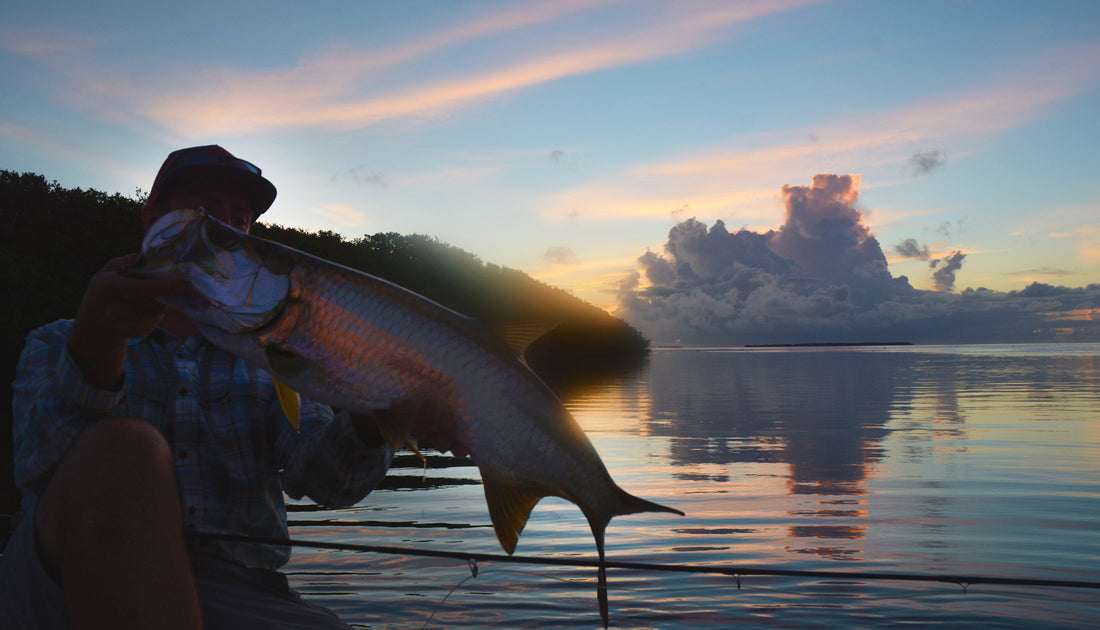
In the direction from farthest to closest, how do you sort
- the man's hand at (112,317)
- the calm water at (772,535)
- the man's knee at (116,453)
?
the calm water at (772,535)
the man's hand at (112,317)
the man's knee at (116,453)

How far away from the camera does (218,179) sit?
404 cm

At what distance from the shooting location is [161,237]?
2783 millimetres

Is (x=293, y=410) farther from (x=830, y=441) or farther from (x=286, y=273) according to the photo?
(x=830, y=441)

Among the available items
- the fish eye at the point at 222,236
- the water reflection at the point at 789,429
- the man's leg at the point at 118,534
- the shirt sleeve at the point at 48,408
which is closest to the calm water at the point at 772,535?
the water reflection at the point at 789,429

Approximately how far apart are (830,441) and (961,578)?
16.8 meters

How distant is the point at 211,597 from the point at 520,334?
1.67 meters

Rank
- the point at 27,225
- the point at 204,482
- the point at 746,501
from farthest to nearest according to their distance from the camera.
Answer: the point at 27,225
the point at 746,501
the point at 204,482

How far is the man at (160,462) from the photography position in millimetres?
2502

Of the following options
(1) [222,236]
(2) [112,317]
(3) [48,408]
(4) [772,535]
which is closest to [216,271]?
(1) [222,236]

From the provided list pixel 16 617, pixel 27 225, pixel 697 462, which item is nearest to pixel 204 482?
pixel 16 617

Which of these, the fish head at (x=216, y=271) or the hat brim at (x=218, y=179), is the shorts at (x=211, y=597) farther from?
the hat brim at (x=218, y=179)

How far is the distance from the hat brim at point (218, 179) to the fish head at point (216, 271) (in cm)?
125

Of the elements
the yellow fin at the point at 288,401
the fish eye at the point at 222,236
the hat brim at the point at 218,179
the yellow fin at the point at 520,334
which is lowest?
the yellow fin at the point at 288,401

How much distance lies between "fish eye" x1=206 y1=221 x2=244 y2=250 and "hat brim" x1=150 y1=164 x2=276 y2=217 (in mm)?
1286
